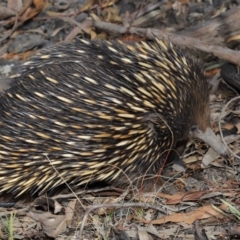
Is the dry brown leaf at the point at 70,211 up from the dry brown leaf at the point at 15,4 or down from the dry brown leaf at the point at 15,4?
down

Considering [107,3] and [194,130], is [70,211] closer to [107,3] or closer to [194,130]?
[194,130]

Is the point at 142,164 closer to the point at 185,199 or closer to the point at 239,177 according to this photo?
the point at 185,199

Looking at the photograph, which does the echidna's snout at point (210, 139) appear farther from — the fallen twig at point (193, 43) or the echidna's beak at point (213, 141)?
the fallen twig at point (193, 43)

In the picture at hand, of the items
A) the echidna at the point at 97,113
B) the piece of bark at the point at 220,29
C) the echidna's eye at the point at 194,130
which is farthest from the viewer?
the piece of bark at the point at 220,29

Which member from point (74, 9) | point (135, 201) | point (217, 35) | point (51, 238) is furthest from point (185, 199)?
point (74, 9)

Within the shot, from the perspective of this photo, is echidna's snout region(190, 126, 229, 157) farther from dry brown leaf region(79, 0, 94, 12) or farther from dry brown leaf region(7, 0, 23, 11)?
dry brown leaf region(7, 0, 23, 11)

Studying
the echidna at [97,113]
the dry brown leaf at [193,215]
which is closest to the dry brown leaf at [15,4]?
the echidna at [97,113]

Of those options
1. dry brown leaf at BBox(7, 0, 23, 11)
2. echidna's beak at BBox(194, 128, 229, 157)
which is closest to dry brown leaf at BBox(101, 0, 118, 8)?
dry brown leaf at BBox(7, 0, 23, 11)

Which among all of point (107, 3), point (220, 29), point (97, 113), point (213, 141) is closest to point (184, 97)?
point (213, 141)
